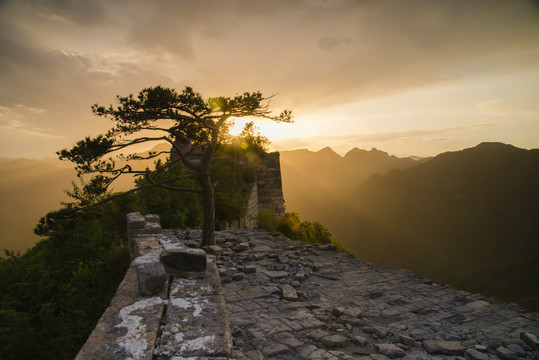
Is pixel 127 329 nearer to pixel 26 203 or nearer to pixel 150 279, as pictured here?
pixel 150 279

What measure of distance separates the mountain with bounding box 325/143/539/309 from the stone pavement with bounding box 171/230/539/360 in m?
39.9

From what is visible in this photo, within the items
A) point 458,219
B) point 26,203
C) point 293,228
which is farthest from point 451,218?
point 26,203

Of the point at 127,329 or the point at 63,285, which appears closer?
the point at 127,329

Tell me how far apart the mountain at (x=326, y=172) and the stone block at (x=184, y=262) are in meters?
92.0

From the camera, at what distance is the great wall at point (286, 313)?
214 cm

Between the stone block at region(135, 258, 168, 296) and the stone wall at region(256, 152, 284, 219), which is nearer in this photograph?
the stone block at region(135, 258, 168, 296)

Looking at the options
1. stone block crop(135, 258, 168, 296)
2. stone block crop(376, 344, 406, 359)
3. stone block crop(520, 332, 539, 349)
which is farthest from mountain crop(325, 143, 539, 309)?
stone block crop(135, 258, 168, 296)

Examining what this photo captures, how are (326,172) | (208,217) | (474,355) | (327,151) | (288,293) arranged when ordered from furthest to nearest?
1. (327,151)
2. (326,172)
3. (208,217)
4. (288,293)
5. (474,355)

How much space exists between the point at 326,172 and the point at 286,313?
123023 mm

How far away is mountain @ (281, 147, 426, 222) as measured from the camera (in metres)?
101

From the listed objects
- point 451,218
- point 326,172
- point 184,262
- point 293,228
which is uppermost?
point 184,262

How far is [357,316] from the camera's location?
4.32 metres

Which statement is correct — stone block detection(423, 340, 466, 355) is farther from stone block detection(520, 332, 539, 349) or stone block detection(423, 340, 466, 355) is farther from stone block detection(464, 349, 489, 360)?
stone block detection(520, 332, 539, 349)

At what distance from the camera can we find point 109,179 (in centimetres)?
630
